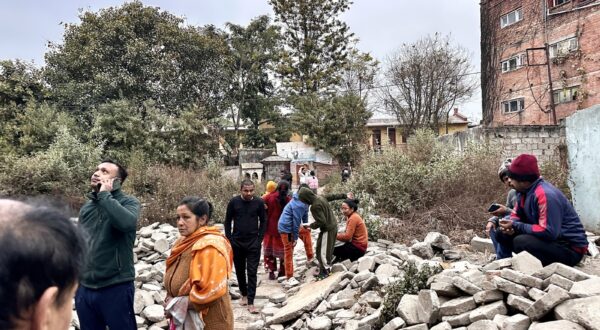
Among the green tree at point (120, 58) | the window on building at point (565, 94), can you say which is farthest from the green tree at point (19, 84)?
the window on building at point (565, 94)

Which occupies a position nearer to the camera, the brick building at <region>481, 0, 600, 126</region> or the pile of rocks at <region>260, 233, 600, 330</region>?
the pile of rocks at <region>260, 233, 600, 330</region>

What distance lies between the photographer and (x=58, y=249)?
101 centimetres

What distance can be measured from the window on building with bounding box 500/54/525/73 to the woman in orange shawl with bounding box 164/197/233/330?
22962 mm

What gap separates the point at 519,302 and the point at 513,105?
21878 millimetres

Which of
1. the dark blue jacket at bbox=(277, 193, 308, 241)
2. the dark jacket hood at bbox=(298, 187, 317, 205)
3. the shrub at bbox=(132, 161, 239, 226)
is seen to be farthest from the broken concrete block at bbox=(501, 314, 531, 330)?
the shrub at bbox=(132, 161, 239, 226)

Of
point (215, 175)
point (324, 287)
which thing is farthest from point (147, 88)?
point (324, 287)

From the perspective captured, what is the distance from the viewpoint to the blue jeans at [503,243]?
4.50 meters

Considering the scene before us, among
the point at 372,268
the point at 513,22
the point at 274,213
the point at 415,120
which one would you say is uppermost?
the point at 513,22

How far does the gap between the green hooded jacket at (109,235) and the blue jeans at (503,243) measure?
377 centimetres

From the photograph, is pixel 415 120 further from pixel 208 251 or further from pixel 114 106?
pixel 208 251

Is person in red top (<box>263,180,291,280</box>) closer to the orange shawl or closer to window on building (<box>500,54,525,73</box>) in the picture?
the orange shawl

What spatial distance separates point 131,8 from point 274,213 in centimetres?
1781

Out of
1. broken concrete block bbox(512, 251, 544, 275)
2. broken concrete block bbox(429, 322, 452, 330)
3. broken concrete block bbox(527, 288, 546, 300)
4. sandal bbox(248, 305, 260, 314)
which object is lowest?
sandal bbox(248, 305, 260, 314)

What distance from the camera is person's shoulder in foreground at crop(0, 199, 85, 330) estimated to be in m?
0.93
